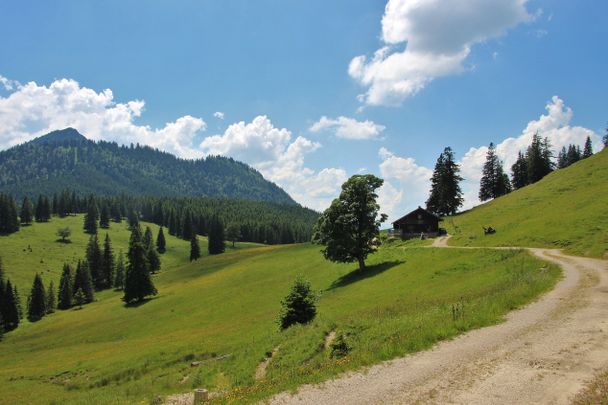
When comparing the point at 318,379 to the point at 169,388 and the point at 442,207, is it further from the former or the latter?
the point at 442,207

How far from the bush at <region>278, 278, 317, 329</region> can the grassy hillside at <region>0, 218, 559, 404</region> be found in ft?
6.47

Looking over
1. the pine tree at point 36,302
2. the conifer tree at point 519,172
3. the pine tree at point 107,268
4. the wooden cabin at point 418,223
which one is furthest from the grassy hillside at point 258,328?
the conifer tree at point 519,172

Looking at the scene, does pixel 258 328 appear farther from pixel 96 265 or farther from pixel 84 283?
pixel 96 265

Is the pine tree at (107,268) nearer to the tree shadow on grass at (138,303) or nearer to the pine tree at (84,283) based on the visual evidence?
the pine tree at (84,283)

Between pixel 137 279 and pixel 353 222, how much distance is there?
51554 mm

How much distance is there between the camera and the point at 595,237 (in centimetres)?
4053

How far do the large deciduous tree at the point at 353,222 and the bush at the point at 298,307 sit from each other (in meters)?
23.7

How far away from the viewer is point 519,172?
4892 inches

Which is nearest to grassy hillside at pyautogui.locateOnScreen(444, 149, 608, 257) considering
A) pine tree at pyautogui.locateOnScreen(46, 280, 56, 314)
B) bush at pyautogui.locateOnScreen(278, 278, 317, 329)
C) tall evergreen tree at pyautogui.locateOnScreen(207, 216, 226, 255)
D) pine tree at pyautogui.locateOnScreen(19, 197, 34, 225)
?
A: bush at pyautogui.locateOnScreen(278, 278, 317, 329)

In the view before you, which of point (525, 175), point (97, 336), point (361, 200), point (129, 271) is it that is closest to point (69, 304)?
point (129, 271)

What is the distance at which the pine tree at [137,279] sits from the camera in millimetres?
80312

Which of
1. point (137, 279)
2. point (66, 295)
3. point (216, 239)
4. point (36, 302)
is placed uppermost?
point (216, 239)

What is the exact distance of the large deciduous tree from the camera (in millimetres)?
57125

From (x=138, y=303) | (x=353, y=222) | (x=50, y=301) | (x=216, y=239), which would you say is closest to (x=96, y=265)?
(x=50, y=301)
